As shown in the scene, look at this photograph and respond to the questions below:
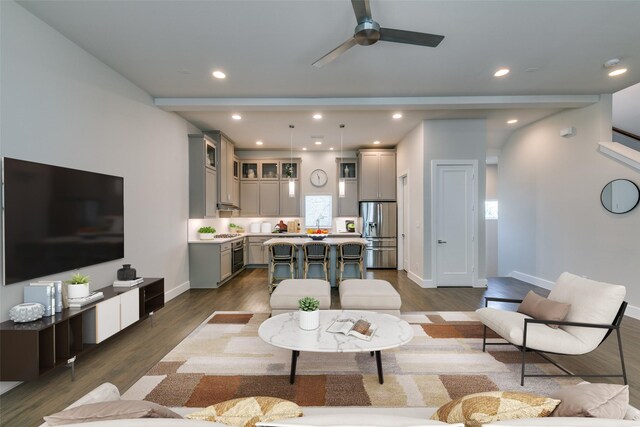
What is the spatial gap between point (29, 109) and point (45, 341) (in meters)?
1.97

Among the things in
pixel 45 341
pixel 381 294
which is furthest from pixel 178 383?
pixel 381 294

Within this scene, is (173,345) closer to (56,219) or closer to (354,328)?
(56,219)

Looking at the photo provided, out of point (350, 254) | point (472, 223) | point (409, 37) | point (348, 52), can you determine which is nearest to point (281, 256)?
point (350, 254)

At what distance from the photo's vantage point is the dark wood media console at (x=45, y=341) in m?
2.14

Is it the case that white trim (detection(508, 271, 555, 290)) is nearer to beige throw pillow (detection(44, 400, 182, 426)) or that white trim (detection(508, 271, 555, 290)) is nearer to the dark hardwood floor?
the dark hardwood floor

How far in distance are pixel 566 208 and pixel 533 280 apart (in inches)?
61.3

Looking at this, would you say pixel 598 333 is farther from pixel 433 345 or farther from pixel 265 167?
pixel 265 167

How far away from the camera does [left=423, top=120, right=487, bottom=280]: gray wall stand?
214 inches

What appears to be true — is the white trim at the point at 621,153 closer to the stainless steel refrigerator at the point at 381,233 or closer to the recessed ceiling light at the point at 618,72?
the recessed ceiling light at the point at 618,72

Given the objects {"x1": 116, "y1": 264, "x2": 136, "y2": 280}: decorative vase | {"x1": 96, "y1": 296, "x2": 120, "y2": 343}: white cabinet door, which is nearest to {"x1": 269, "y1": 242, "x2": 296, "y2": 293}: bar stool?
{"x1": 116, "y1": 264, "x2": 136, "y2": 280}: decorative vase

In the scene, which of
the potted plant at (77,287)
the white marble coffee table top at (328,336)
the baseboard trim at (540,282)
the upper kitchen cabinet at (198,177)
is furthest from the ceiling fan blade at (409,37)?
the baseboard trim at (540,282)

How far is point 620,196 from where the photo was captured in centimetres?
416

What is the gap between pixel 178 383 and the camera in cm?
240

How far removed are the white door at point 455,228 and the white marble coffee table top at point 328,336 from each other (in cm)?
317
